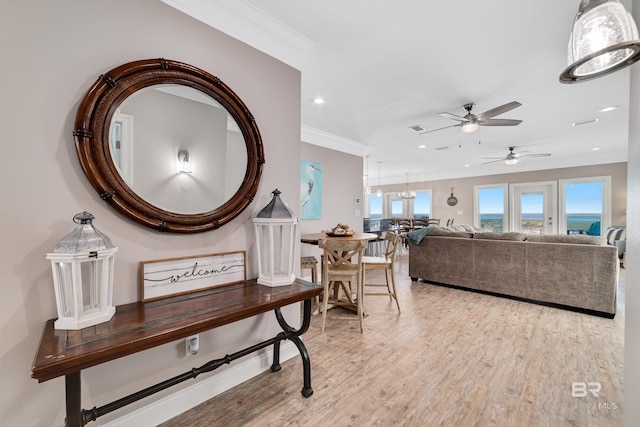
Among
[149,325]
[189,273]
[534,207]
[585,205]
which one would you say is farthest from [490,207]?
[149,325]

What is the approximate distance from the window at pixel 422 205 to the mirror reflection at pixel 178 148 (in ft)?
29.6

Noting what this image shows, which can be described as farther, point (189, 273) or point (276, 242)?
point (276, 242)

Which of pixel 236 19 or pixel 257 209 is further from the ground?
pixel 236 19

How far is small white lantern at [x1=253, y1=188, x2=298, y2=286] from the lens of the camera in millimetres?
1717

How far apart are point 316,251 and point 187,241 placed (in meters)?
3.29

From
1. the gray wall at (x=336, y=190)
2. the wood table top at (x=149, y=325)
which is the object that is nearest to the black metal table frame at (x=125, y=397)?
the wood table top at (x=149, y=325)

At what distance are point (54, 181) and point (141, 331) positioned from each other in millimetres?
804

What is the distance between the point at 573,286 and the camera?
10.2 feet

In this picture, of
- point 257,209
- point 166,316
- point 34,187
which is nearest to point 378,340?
point 257,209

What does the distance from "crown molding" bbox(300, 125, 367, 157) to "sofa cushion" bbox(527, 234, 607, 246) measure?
3257 mm

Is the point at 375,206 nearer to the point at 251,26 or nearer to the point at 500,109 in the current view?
the point at 500,109

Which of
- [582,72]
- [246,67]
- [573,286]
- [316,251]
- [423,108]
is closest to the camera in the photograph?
[582,72]

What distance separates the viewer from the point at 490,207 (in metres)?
8.16

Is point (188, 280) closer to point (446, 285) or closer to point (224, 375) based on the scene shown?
point (224, 375)
